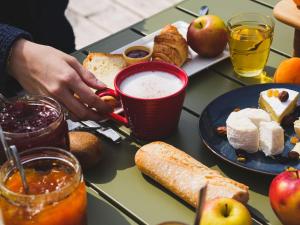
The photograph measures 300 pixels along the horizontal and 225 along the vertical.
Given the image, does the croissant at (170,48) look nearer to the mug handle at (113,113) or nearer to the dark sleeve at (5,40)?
the mug handle at (113,113)

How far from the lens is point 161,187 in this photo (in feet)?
4.25

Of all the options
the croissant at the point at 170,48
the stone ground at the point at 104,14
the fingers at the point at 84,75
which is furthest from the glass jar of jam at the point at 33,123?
the stone ground at the point at 104,14

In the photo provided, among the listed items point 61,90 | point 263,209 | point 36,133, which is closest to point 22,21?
point 61,90

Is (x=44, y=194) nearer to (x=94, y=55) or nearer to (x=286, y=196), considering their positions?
(x=286, y=196)

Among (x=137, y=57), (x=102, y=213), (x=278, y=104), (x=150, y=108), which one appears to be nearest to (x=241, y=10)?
(x=137, y=57)

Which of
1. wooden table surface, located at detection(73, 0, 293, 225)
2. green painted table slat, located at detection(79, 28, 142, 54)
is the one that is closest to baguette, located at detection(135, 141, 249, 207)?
wooden table surface, located at detection(73, 0, 293, 225)

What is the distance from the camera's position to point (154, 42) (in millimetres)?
1646

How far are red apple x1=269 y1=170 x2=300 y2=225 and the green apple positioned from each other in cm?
7

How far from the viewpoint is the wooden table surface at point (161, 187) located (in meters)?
1.23

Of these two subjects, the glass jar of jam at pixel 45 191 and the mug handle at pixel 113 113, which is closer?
the glass jar of jam at pixel 45 191

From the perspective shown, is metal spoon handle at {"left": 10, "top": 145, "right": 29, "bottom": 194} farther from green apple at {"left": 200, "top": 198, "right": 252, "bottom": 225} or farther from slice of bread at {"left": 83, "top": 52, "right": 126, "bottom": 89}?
slice of bread at {"left": 83, "top": 52, "right": 126, "bottom": 89}

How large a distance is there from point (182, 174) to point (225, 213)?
0.15 m

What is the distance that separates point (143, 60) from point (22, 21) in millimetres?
549

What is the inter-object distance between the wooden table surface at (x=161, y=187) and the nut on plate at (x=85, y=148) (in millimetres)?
30
